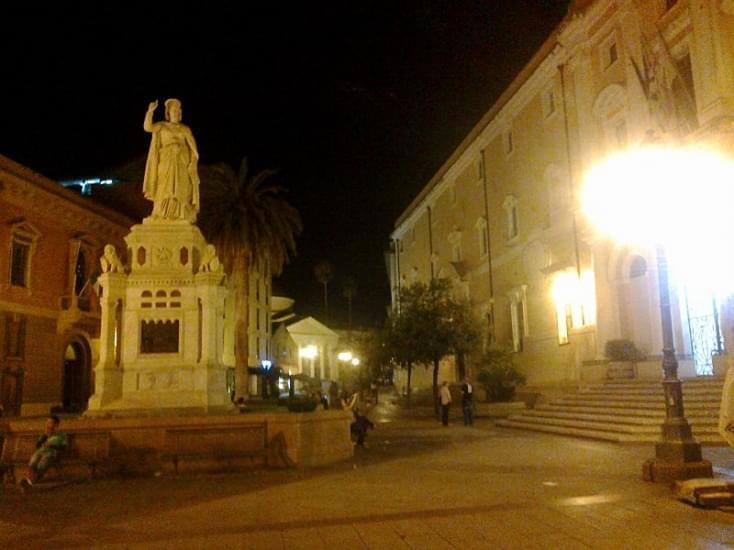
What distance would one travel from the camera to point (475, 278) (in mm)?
40844

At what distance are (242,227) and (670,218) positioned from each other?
70.4 ft

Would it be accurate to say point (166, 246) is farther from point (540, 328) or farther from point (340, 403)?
point (540, 328)

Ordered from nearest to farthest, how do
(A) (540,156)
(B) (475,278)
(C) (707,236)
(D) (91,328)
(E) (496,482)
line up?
(E) (496,482), (C) (707,236), (A) (540,156), (D) (91,328), (B) (475,278)

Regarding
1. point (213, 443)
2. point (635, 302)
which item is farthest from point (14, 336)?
point (635, 302)

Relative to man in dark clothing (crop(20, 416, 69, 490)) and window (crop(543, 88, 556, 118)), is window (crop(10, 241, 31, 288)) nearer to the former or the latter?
man in dark clothing (crop(20, 416, 69, 490))

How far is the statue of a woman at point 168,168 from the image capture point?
49.9 feet

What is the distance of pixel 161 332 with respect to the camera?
46.8 ft

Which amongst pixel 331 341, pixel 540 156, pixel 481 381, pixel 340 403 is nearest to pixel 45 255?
pixel 340 403

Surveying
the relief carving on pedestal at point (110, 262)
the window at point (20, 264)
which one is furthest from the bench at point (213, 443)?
the window at point (20, 264)

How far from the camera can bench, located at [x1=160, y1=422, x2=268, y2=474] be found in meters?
12.1

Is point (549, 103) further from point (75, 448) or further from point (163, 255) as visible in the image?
point (75, 448)

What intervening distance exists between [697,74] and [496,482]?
48.6ft

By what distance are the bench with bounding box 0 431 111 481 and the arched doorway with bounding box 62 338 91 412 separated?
23.6 metres

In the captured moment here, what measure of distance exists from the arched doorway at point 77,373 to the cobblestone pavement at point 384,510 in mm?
24804
